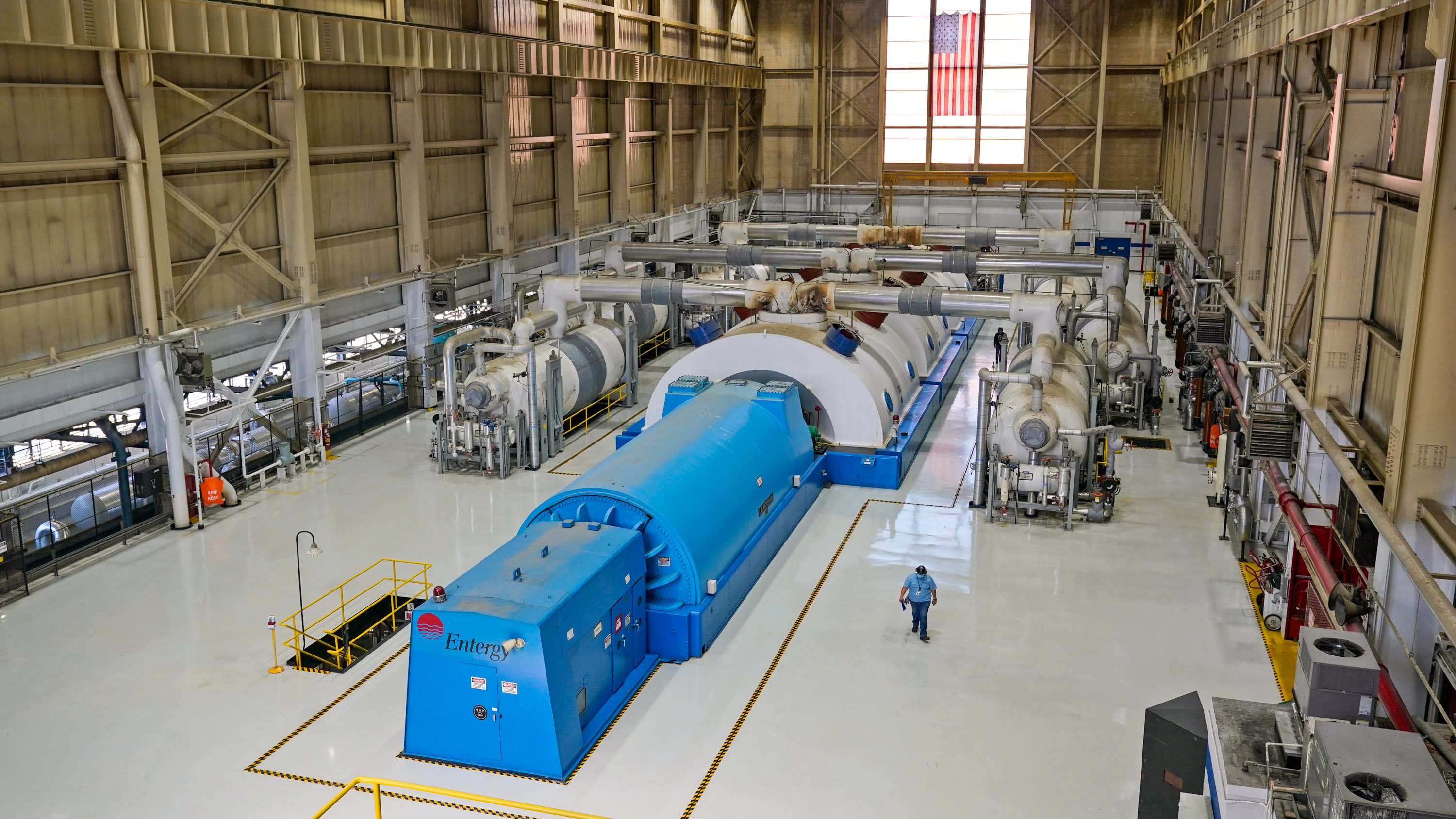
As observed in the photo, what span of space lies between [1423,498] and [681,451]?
8.51 m

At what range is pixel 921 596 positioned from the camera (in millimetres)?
14188

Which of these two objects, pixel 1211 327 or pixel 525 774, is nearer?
pixel 525 774

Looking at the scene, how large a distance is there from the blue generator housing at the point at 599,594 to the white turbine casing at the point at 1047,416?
366cm

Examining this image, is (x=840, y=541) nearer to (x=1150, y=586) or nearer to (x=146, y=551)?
(x=1150, y=586)

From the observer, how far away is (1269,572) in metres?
14.6

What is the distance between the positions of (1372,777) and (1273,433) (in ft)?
26.9

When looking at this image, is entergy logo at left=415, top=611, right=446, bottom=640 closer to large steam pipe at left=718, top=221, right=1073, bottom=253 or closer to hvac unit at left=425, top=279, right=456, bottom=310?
hvac unit at left=425, top=279, right=456, bottom=310

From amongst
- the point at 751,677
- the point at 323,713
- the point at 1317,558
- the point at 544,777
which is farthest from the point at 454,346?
the point at 1317,558

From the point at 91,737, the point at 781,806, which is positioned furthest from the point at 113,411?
the point at 781,806

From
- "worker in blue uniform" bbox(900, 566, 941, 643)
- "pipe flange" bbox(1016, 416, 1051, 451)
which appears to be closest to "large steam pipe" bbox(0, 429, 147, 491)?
"worker in blue uniform" bbox(900, 566, 941, 643)

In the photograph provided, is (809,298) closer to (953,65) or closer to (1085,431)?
(1085,431)

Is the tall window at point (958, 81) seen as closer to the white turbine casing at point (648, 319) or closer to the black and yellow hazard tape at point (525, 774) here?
the white turbine casing at point (648, 319)

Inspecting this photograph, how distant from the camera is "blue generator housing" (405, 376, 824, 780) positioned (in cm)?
1127

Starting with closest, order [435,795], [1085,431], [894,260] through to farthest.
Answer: [435,795] → [1085,431] → [894,260]
